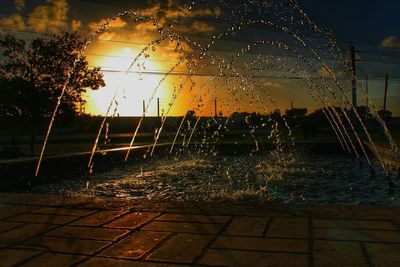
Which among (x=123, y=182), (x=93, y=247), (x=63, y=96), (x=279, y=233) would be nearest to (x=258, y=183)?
(x=123, y=182)

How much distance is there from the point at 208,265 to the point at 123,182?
653 cm

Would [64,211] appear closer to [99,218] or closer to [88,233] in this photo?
[99,218]

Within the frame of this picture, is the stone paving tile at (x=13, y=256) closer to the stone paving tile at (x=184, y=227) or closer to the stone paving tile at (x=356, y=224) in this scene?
the stone paving tile at (x=184, y=227)

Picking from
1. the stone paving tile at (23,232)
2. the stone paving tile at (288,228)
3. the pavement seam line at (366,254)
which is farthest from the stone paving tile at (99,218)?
the pavement seam line at (366,254)

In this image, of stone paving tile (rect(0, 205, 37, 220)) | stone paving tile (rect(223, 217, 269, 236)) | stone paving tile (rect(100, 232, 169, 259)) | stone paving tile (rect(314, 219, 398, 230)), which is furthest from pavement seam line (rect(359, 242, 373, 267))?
stone paving tile (rect(0, 205, 37, 220))

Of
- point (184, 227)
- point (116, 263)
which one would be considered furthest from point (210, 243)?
point (116, 263)

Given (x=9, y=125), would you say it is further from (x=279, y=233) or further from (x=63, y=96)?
(x=279, y=233)

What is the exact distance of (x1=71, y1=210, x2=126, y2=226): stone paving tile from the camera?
4.49 meters

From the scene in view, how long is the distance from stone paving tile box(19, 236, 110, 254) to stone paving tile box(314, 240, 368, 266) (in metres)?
1.68

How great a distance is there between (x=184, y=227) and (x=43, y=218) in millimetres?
1535

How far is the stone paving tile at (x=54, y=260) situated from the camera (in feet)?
10.8

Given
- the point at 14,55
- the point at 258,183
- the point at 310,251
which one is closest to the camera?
the point at 310,251

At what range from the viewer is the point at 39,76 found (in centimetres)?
1781

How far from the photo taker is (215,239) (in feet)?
12.6
